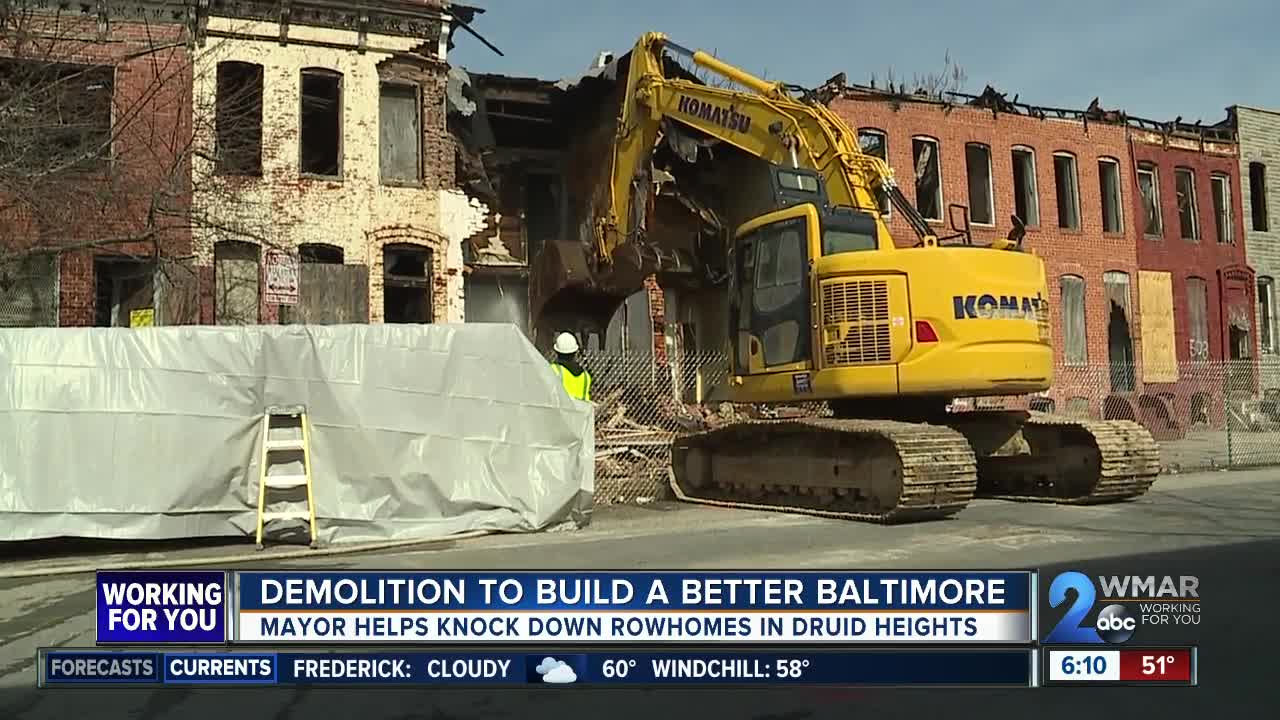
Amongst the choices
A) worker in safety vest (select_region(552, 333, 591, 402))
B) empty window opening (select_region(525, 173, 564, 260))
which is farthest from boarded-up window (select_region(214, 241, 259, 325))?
worker in safety vest (select_region(552, 333, 591, 402))

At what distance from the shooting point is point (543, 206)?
20.0 m

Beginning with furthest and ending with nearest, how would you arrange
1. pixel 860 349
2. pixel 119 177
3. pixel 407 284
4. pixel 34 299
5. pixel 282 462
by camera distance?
1. pixel 407 284
2. pixel 34 299
3. pixel 119 177
4. pixel 860 349
5. pixel 282 462

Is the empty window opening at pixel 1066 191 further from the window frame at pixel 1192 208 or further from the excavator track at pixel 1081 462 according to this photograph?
the excavator track at pixel 1081 462

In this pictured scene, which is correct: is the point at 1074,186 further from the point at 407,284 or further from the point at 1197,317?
the point at 407,284

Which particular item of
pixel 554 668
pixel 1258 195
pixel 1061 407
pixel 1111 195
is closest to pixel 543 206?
pixel 1061 407

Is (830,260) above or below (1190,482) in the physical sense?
above

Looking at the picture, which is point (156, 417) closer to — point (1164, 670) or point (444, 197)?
point (1164, 670)

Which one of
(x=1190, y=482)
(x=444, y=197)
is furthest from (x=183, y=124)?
(x=1190, y=482)

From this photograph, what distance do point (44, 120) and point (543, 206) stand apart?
999cm

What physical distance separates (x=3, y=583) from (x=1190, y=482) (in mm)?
14525

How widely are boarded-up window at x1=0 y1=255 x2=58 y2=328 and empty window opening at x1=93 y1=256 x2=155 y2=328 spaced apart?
630 mm

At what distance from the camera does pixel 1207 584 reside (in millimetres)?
6355

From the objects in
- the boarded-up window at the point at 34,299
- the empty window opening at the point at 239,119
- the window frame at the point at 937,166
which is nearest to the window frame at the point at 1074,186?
the window frame at the point at 937,166

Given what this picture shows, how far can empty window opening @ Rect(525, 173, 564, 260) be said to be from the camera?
780 inches
